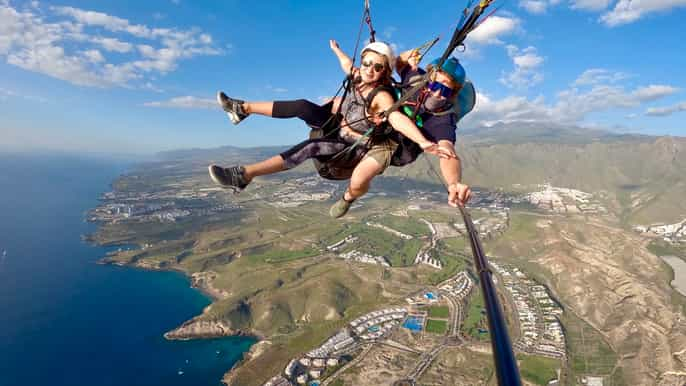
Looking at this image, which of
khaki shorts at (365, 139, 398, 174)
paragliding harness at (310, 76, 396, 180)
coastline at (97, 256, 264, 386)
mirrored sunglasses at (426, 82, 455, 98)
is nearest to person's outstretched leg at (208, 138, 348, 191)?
paragliding harness at (310, 76, 396, 180)

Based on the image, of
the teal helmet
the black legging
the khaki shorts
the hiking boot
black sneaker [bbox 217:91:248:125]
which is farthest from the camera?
the hiking boot

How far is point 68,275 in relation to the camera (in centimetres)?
6412

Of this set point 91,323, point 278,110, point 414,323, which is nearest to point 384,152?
point 278,110

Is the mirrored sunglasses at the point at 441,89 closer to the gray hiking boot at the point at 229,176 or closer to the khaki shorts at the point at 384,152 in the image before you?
the khaki shorts at the point at 384,152

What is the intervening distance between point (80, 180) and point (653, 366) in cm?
22677

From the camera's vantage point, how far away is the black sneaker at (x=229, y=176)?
485cm

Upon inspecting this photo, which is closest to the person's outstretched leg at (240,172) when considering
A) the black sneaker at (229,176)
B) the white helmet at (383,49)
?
the black sneaker at (229,176)

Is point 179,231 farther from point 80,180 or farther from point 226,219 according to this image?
point 80,180

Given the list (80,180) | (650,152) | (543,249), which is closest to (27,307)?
(543,249)

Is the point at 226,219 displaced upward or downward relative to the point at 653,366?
upward

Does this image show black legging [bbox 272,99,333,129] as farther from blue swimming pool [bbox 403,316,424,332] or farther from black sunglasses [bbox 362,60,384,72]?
blue swimming pool [bbox 403,316,424,332]

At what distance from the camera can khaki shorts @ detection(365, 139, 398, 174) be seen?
191 inches

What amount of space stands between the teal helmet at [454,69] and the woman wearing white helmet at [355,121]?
0.76m

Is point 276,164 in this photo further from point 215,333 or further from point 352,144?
point 215,333
